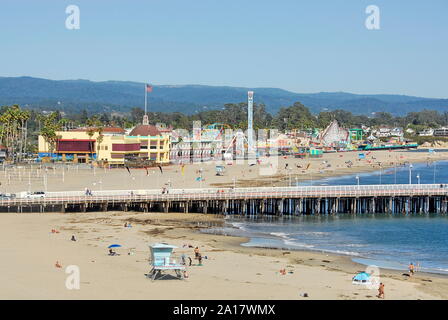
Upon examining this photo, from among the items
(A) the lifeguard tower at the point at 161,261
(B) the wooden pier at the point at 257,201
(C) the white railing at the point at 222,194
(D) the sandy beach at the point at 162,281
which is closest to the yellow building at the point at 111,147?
(B) the wooden pier at the point at 257,201

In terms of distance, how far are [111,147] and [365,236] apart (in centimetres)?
7683

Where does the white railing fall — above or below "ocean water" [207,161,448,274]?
above

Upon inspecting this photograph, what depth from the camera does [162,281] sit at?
1507 inches

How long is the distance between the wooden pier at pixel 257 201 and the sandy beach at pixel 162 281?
7.58 meters

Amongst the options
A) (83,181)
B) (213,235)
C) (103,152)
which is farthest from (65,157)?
(213,235)

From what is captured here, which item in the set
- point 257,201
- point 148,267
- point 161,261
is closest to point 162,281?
point 161,261

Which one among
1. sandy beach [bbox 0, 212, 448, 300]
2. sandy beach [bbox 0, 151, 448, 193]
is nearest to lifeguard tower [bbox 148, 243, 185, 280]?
sandy beach [bbox 0, 212, 448, 300]

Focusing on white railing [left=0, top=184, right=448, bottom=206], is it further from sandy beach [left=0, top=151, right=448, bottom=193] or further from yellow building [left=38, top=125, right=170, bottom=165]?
yellow building [left=38, top=125, right=170, bottom=165]

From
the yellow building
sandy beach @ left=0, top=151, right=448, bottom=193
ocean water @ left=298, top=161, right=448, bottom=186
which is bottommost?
ocean water @ left=298, top=161, right=448, bottom=186

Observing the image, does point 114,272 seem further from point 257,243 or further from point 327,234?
point 327,234

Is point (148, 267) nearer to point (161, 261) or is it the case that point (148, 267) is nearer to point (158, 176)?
point (161, 261)

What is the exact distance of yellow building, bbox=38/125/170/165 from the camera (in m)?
131

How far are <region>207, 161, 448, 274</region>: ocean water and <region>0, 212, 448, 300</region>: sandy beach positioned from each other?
10.5 ft
